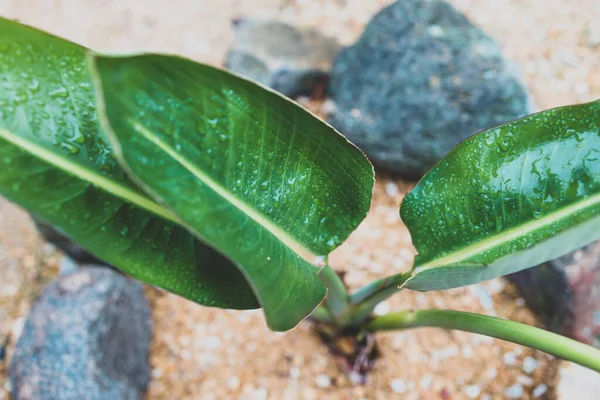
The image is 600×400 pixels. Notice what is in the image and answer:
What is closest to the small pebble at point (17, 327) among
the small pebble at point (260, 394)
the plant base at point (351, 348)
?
the small pebble at point (260, 394)

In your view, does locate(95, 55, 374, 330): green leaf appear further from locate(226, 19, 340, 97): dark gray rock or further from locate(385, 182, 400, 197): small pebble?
locate(226, 19, 340, 97): dark gray rock

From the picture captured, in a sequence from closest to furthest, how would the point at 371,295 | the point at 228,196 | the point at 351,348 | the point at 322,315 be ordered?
the point at 228,196 → the point at 371,295 → the point at 322,315 → the point at 351,348

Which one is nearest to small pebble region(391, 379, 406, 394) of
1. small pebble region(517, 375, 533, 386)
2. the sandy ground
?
the sandy ground

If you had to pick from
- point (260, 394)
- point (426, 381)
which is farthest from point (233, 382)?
point (426, 381)

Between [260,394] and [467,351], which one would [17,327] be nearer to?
[260,394]

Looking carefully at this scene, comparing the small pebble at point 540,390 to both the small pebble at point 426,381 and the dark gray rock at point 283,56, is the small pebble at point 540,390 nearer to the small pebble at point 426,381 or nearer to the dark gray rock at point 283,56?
the small pebble at point 426,381

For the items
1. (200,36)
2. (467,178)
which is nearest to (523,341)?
(467,178)
